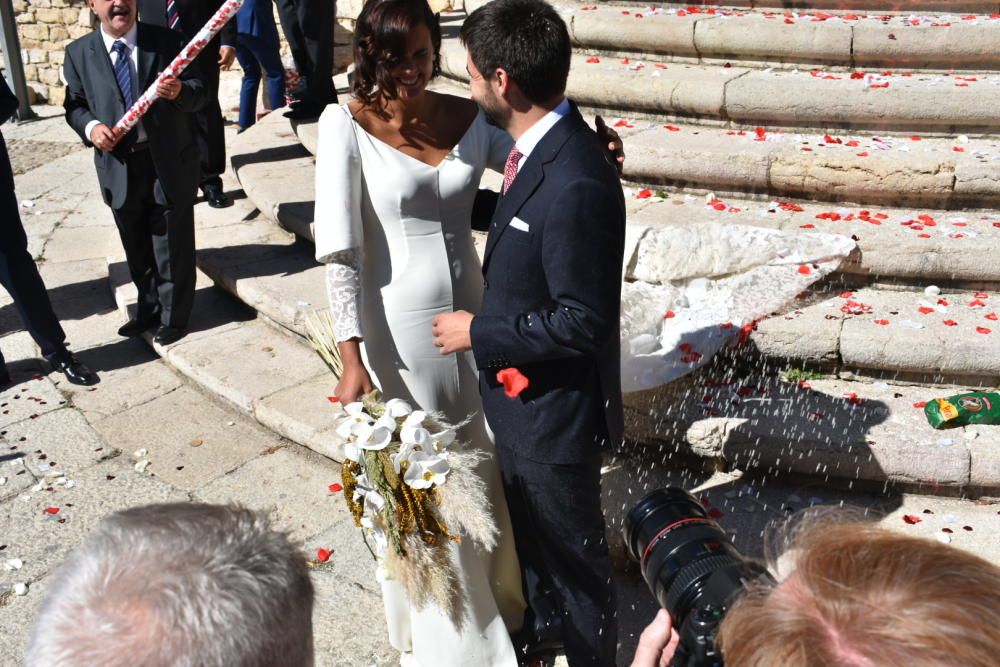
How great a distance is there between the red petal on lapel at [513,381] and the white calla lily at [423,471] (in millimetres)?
260

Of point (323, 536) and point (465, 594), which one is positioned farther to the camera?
point (323, 536)

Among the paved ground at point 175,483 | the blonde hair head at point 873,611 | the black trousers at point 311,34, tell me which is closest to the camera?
the blonde hair head at point 873,611

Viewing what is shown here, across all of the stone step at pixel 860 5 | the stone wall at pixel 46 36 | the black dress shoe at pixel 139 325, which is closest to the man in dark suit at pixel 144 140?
the black dress shoe at pixel 139 325

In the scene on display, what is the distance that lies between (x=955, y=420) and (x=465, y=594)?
2002 mm

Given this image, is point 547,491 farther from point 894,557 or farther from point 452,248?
point 894,557

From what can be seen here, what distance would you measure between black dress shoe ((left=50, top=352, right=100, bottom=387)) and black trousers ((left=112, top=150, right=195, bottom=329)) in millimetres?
487

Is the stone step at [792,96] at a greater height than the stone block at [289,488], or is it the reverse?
the stone step at [792,96]

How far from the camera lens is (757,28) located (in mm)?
5863

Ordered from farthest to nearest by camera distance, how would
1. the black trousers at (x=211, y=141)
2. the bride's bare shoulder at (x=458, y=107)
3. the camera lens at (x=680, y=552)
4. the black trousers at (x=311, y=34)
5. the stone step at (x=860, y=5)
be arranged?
the black trousers at (x=211, y=141)
the black trousers at (x=311, y=34)
the stone step at (x=860, y=5)
the bride's bare shoulder at (x=458, y=107)
the camera lens at (x=680, y=552)

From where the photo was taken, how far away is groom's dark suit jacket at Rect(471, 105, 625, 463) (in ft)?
7.64

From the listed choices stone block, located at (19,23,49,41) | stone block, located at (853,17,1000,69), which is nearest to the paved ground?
stone block, located at (853,17,1000,69)

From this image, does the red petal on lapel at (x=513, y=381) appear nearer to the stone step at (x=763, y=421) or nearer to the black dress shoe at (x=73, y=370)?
the stone step at (x=763, y=421)

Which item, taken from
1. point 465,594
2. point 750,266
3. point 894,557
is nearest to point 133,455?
point 465,594

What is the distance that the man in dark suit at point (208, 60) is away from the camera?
625 cm
